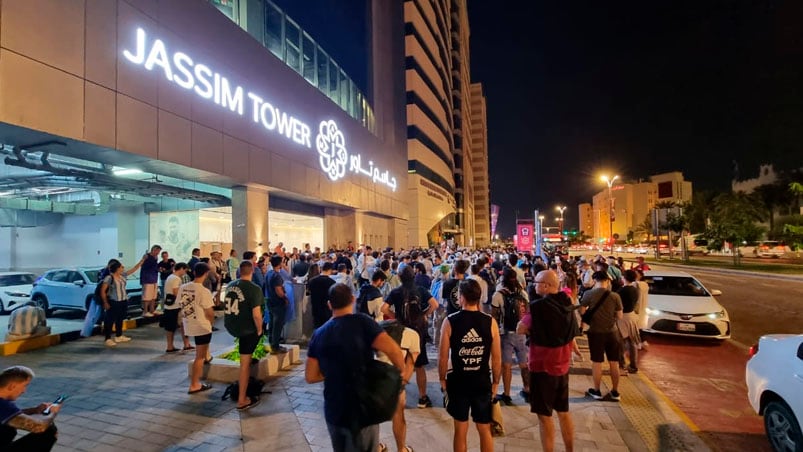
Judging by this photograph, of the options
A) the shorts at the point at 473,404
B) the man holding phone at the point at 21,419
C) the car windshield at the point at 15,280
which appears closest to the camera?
the man holding phone at the point at 21,419

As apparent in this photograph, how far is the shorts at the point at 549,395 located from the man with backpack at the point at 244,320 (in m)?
3.53

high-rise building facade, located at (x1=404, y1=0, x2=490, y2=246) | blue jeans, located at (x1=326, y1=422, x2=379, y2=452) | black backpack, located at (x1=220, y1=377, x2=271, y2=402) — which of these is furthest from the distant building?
blue jeans, located at (x1=326, y1=422, x2=379, y2=452)

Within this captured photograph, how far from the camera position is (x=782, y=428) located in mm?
3598

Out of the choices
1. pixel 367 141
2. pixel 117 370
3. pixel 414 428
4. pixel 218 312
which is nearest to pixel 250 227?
pixel 218 312

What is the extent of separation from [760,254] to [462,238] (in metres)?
41.6

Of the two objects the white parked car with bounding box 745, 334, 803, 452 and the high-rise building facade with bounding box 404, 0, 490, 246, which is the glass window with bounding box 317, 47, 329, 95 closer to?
the high-rise building facade with bounding box 404, 0, 490, 246

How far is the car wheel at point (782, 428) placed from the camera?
11.2 feet

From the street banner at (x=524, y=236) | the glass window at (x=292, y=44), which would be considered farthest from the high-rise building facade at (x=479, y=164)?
the glass window at (x=292, y=44)

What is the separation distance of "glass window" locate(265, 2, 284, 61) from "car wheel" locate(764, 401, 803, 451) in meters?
18.6

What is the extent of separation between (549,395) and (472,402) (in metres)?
0.86

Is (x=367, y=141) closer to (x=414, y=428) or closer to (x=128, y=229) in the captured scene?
(x=128, y=229)

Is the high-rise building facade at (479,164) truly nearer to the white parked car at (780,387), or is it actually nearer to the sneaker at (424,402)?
the sneaker at (424,402)

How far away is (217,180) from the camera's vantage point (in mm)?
13125

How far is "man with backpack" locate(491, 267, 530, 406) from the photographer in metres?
5.29
